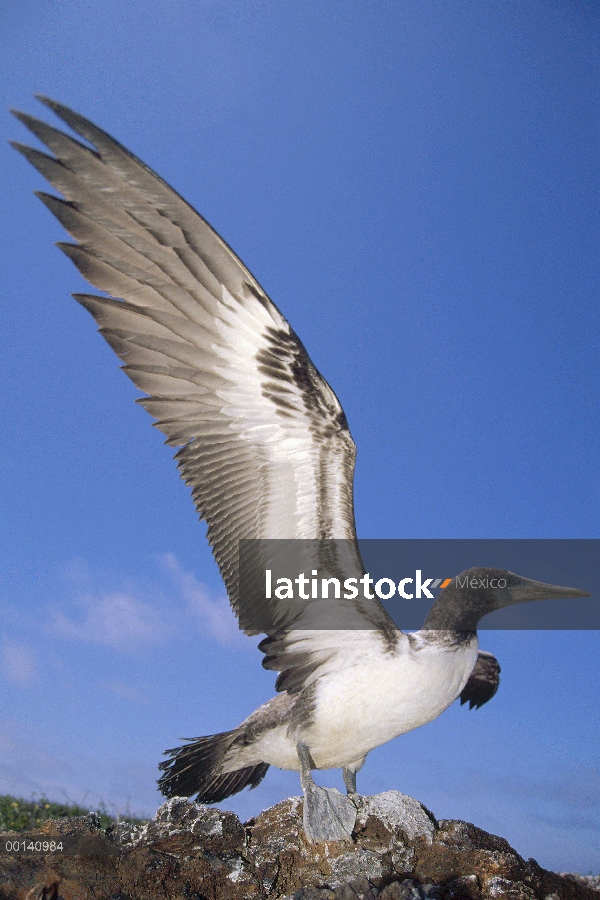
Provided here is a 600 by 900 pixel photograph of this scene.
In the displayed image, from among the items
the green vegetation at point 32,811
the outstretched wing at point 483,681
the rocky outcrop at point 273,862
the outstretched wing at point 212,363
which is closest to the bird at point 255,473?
the outstretched wing at point 212,363

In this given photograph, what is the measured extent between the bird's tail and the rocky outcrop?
0.32 metres

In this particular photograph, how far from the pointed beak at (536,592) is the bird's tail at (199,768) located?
2.60 meters

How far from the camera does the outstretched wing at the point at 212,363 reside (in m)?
4.94

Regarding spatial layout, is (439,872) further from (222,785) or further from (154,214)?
(154,214)

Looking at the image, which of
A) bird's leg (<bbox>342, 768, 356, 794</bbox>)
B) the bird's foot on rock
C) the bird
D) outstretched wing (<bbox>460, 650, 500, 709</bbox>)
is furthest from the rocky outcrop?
outstretched wing (<bbox>460, 650, 500, 709</bbox>)

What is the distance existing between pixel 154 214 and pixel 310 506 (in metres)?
2.55

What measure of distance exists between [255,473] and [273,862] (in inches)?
111

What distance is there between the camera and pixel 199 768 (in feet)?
17.9

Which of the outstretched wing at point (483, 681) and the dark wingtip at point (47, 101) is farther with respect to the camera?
the outstretched wing at point (483, 681)

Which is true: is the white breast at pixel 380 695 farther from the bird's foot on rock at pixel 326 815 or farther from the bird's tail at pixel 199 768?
the bird's tail at pixel 199 768

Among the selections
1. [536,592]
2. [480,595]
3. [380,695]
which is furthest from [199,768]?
[536,592]

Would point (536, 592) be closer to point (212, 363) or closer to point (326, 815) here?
point (326, 815)

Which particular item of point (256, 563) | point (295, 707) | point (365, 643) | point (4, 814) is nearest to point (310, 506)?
point (256, 563)

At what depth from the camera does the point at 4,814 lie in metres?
7.82
